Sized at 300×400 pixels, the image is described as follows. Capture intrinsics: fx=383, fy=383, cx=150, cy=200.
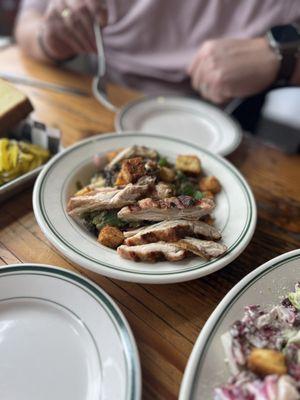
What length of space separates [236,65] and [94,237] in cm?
92

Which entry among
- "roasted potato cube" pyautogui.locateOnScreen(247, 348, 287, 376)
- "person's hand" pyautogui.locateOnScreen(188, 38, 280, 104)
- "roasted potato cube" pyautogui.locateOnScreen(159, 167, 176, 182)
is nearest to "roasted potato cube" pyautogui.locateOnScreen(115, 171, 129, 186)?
"roasted potato cube" pyautogui.locateOnScreen(159, 167, 176, 182)

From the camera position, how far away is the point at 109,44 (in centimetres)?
173

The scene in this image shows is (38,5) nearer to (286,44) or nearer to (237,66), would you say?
(237,66)

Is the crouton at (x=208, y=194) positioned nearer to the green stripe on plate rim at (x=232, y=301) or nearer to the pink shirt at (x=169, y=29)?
the green stripe on plate rim at (x=232, y=301)

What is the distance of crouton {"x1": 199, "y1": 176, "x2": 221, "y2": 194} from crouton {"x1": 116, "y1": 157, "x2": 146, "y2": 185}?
0.17m

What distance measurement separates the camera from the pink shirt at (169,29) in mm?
1509

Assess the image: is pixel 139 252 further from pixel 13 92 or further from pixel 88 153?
pixel 13 92

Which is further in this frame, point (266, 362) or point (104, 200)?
point (104, 200)

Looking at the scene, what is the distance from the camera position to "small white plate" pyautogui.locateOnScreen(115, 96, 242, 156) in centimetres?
129

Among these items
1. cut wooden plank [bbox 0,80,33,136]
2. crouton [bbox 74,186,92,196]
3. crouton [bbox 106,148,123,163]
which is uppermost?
cut wooden plank [bbox 0,80,33,136]

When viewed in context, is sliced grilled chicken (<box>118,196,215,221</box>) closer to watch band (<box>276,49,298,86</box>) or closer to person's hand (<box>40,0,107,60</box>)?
watch band (<box>276,49,298,86</box>)

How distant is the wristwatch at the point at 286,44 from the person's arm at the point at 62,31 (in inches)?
25.2

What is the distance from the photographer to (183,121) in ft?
4.63

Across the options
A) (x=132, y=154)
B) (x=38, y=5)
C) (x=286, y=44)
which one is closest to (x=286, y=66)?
(x=286, y=44)
